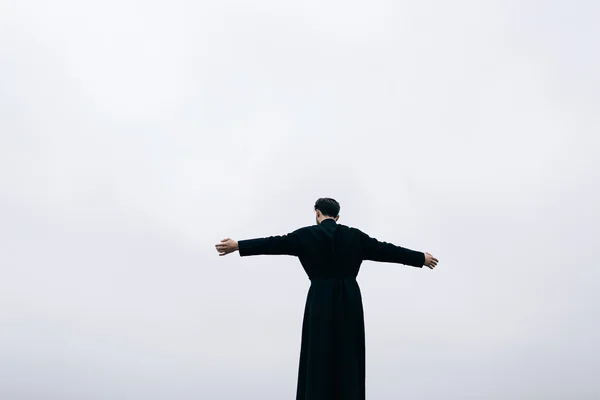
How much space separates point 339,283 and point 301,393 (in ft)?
5.60

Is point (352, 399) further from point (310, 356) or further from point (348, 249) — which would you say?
point (348, 249)

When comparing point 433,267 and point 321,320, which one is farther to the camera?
point 433,267

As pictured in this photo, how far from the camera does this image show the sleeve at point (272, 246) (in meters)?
11.0

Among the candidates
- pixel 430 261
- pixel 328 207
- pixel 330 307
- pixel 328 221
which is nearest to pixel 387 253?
pixel 430 261

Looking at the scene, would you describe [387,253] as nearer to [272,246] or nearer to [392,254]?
A: [392,254]

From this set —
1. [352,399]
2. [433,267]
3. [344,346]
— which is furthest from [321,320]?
[433,267]

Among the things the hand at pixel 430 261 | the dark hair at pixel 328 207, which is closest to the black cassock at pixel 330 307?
the dark hair at pixel 328 207

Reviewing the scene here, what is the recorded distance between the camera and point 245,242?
10969 millimetres

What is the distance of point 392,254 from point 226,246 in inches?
100

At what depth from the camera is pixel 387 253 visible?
1141cm

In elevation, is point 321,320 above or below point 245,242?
below

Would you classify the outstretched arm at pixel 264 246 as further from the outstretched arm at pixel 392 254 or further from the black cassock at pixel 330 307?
the outstretched arm at pixel 392 254

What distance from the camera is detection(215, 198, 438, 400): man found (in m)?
10.8

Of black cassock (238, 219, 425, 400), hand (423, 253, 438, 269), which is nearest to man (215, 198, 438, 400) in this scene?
black cassock (238, 219, 425, 400)
